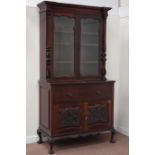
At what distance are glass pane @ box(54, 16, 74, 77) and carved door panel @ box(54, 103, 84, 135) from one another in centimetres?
45

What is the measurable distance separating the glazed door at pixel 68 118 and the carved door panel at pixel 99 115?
0.13 meters

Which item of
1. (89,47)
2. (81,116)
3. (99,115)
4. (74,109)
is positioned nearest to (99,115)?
(99,115)

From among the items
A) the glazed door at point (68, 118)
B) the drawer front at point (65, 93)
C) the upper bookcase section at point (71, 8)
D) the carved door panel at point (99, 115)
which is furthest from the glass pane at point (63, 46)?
the carved door panel at point (99, 115)

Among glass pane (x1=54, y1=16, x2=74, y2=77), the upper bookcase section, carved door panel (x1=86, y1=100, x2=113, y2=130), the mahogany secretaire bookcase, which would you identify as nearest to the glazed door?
the mahogany secretaire bookcase

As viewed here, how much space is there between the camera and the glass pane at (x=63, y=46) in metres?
3.64

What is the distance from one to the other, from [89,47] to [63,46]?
0.41 m

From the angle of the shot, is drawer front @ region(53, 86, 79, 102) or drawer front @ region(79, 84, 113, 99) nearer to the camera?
drawer front @ region(53, 86, 79, 102)

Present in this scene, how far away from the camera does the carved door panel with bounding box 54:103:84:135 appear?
350 cm

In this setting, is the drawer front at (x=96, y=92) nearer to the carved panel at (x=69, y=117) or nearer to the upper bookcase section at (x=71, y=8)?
the carved panel at (x=69, y=117)

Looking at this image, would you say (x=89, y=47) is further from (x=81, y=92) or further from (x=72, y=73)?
(x=81, y=92)

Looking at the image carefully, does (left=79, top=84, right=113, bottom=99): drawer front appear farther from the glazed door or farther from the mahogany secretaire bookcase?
the glazed door
